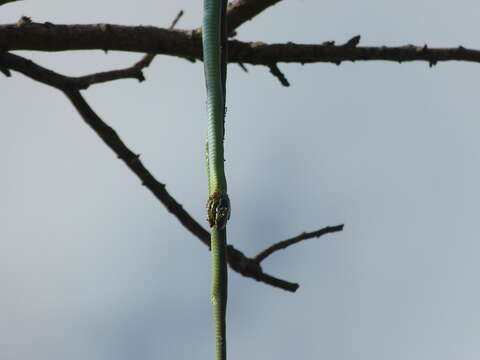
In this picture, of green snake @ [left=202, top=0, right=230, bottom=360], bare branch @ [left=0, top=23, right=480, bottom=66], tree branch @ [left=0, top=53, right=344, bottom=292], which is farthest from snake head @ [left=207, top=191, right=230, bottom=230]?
tree branch @ [left=0, top=53, right=344, bottom=292]

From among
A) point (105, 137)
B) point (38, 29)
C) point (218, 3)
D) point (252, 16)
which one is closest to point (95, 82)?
point (105, 137)

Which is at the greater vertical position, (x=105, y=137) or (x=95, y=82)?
(x=95, y=82)

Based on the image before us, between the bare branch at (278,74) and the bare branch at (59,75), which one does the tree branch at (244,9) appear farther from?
the bare branch at (59,75)

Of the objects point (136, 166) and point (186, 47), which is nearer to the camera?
point (186, 47)

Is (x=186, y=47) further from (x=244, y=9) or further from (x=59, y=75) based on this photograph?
(x=59, y=75)

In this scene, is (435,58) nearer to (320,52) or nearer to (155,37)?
(320,52)

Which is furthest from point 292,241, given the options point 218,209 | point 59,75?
point 218,209

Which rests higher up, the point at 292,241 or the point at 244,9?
the point at 244,9

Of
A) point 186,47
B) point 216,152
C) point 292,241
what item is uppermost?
point 186,47
